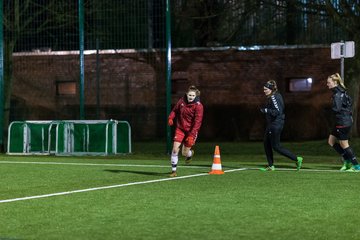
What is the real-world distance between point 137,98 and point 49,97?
4615 mm

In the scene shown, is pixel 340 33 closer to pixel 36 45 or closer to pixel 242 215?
pixel 36 45

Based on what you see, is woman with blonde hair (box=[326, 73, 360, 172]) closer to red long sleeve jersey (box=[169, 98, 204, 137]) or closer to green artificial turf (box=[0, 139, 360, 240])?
green artificial turf (box=[0, 139, 360, 240])

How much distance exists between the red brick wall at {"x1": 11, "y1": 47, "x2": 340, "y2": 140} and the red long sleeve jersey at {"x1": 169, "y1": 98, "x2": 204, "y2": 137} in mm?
18107

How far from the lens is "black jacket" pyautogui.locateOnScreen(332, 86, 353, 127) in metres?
16.6

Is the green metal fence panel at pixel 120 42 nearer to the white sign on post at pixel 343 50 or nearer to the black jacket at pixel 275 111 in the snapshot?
the white sign on post at pixel 343 50

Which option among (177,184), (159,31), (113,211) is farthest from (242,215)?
(159,31)

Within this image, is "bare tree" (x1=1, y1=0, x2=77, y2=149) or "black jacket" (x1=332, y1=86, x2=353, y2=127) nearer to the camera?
"black jacket" (x1=332, y1=86, x2=353, y2=127)

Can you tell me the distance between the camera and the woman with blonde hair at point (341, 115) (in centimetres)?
1661

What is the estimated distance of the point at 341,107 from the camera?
16766 mm

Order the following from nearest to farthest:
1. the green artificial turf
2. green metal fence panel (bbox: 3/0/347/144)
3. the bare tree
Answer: the green artificial turf, green metal fence panel (bbox: 3/0/347/144), the bare tree

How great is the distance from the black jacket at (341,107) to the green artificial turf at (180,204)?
3.67 feet

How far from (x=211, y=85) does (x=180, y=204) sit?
88.3ft

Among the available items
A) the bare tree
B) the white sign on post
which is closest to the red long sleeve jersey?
the white sign on post

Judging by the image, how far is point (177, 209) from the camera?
10.5 meters
